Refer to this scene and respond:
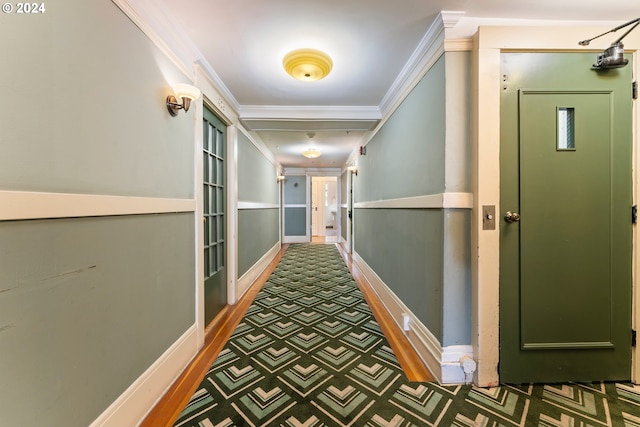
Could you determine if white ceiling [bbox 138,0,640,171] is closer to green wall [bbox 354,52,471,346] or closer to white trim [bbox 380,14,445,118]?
white trim [bbox 380,14,445,118]

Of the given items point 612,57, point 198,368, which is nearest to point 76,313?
point 198,368

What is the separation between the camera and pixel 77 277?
0.99 m

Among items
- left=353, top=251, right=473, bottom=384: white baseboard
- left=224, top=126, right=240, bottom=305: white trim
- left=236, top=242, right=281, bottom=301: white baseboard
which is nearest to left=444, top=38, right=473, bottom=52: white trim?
left=353, top=251, right=473, bottom=384: white baseboard

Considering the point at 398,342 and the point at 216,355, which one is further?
the point at 398,342

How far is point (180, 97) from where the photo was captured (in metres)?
1.62

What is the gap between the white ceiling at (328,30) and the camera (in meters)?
1.45

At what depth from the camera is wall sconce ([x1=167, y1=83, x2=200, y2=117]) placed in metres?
1.57

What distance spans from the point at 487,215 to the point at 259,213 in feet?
11.4

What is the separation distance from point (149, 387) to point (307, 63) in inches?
89.9

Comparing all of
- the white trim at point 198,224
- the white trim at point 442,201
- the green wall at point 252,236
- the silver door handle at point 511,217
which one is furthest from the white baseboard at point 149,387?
the silver door handle at point 511,217

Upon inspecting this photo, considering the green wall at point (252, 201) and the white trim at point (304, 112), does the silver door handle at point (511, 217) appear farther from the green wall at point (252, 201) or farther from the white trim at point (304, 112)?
the green wall at point (252, 201)

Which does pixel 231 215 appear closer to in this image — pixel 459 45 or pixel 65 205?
pixel 65 205

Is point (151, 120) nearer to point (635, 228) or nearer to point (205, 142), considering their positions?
point (205, 142)

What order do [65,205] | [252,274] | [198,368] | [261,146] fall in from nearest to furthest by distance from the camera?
1. [65,205]
2. [198,368]
3. [252,274]
4. [261,146]
